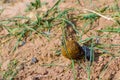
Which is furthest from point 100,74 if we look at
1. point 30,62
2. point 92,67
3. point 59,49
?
point 30,62

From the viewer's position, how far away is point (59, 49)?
7.41 feet

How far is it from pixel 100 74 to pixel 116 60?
0.15 m

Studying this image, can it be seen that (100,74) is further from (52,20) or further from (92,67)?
(52,20)

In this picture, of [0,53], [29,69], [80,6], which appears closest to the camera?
[29,69]

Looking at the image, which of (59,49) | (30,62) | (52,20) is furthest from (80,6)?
(30,62)

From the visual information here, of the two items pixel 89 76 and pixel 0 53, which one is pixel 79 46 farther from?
pixel 0 53

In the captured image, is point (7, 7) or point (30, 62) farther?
point (7, 7)

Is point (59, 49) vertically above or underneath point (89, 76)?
above

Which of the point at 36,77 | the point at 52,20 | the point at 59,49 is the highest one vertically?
the point at 52,20

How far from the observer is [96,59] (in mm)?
2133

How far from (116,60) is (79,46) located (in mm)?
265

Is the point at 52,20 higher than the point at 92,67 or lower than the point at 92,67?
higher

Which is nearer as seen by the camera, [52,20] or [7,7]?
[52,20]

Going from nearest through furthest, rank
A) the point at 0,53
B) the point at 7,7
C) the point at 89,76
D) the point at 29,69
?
the point at 89,76, the point at 29,69, the point at 0,53, the point at 7,7
